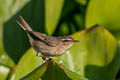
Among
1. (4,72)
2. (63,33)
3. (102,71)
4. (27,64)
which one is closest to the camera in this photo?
(27,64)

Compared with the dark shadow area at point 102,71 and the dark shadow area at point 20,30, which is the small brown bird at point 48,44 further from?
the dark shadow area at point 20,30

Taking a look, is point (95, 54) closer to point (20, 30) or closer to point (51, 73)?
point (51, 73)

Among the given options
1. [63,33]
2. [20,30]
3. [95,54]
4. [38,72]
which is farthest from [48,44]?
[63,33]

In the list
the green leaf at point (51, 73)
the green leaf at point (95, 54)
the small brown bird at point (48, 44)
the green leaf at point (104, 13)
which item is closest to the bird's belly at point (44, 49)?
the small brown bird at point (48, 44)

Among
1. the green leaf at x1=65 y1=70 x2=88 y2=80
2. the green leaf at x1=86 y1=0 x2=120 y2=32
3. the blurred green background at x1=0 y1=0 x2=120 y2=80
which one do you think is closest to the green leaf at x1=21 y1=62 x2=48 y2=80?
the blurred green background at x1=0 y1=0 x2=120 y2=80

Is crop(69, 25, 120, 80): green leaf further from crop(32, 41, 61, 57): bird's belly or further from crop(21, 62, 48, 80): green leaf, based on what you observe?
crop(21, 62, 48, 80): green leaf

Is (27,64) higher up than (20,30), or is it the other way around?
(20,30)
